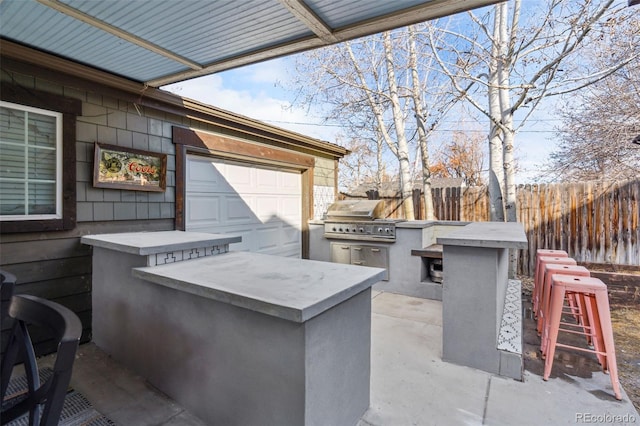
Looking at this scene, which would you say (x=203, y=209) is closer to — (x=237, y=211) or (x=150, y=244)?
(x=237, y=211)

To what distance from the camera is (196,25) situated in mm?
2371

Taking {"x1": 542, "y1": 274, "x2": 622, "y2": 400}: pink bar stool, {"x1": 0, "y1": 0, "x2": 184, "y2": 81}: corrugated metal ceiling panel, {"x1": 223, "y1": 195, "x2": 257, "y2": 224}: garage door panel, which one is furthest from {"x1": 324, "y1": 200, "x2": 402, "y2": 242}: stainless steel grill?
{"x1": 0, "y1": 0, "x2": 184, "y2": 81}: corrugated metal ceiling panel

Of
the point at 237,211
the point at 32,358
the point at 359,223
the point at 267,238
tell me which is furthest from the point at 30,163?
the point at 359,223

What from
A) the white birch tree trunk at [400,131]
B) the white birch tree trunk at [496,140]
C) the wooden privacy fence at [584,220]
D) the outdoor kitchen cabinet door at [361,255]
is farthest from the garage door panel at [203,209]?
the wooden privacy fence at [584,220]

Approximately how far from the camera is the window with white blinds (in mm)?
2641

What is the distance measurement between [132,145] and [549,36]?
6.12m

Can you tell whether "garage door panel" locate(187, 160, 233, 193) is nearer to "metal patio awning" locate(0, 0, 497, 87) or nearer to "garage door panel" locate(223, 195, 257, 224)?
"garage door panel" locate(223, 195, 257, 224)

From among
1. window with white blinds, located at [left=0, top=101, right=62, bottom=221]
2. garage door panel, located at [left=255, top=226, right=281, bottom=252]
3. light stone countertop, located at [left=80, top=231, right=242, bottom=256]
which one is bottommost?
garage door panel, located at [left=255, top=226, right=281, bottom=252]

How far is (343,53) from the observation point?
28.0ft

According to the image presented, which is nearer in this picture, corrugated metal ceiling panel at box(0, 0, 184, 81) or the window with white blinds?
corrugated metal ceiling panel at box(0, 0, 184, 81)

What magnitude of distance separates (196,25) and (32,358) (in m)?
2.27

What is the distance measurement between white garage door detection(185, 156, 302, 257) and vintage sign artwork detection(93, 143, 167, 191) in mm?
494
